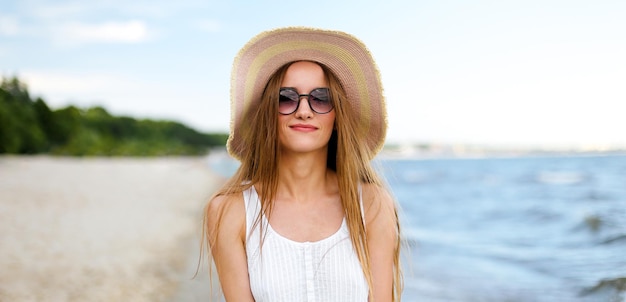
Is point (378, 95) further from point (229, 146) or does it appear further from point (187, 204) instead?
point (187, 204)

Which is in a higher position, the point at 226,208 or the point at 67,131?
the point at 226,208

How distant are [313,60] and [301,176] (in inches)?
19.1

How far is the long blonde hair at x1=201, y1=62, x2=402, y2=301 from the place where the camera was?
2.35 meters

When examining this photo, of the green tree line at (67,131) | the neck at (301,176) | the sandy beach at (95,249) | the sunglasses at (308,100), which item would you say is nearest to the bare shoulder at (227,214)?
the neck at (301,176)

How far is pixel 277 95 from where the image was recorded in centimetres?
233

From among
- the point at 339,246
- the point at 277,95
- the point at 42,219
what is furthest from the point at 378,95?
the point at 42,219

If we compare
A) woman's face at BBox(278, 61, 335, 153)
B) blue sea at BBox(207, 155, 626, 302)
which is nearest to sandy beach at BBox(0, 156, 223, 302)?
blue sea at BBox(207, 155, 626, 302)

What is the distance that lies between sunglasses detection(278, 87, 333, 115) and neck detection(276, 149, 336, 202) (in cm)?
23

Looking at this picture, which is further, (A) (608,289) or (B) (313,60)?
(A) (608,289)

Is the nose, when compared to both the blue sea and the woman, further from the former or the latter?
the blue sea

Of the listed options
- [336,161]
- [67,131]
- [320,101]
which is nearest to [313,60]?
[320,101]

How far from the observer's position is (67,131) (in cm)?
6762

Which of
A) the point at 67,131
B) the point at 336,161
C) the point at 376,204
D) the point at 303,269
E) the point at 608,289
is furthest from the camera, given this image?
the point at 67,131

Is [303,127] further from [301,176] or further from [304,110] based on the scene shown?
[301,176]
